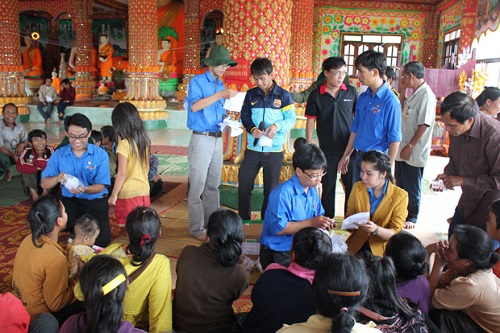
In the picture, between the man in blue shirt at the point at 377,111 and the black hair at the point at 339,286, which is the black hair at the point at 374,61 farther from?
the black hair at the point at 339,286

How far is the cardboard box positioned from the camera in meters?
3.30

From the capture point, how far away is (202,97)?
3.51 metres

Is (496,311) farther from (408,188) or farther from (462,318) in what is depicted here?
(408,188)

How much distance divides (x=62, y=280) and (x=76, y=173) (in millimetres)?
1216

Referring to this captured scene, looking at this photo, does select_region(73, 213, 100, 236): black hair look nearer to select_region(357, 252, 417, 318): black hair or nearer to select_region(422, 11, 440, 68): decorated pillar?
select_region(357, 252, 417, 318): black hair

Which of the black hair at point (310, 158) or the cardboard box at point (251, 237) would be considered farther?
the cardboard box at point (251, 237)

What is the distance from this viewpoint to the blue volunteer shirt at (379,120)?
3.28 metres

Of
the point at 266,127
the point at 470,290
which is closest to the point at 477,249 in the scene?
the point at 470,290

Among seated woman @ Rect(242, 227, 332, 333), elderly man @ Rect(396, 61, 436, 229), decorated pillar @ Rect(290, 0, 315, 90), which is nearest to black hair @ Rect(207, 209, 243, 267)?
seated woman @ Rect(242, 227, 332, 333)

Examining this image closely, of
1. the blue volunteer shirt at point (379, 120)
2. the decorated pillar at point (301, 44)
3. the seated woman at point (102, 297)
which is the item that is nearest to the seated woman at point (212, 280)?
the seated woman at point (102, 297)

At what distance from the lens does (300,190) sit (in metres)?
2.50

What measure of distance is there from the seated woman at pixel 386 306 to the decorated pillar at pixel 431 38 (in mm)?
13464

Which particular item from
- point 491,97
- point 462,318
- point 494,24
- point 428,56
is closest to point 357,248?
point 462,318

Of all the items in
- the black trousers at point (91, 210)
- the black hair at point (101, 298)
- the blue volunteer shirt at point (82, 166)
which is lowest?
the black trousers at point (91, 210)
